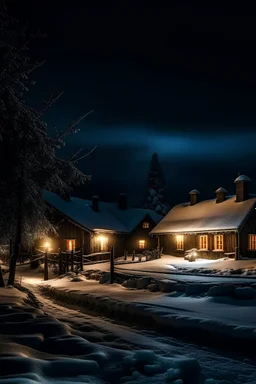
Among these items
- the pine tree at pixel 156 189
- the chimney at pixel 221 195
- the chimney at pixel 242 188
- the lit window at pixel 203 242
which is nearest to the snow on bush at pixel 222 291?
the lit window at pixel 203 242

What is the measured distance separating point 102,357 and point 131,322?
17.7 ft

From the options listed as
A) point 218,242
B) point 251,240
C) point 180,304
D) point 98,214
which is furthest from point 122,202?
point 180,304

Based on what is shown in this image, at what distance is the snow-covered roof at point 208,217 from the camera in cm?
3234

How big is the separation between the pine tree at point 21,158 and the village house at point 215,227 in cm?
1840

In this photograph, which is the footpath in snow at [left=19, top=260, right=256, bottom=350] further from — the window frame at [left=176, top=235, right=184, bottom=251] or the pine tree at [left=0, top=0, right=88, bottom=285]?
the window frame at [left=176, top=235, right=184, bottom=251]

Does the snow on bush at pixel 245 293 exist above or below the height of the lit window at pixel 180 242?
below

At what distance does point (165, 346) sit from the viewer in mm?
8227

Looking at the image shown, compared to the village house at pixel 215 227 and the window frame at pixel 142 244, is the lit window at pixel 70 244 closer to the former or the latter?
the village house at pixel 215 227

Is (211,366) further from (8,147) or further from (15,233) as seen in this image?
(15,233)

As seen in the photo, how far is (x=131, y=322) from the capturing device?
11625mm

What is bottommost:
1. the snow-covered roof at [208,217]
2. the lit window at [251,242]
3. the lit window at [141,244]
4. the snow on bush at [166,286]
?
the snow on bush at [166,286]

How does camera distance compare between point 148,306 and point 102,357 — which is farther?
point 148,306

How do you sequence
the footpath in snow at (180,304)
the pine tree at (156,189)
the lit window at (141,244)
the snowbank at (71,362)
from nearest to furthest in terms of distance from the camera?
the snowbank at (71,362), the footpath in snow at (180,304), the lit window at (141,244), the pine tree at (156,189)

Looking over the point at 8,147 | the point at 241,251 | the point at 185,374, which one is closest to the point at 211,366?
the point at 185,374
